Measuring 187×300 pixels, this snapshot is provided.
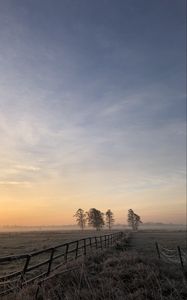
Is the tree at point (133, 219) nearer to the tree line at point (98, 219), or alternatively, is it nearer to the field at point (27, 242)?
the tree line at point (98, 219)

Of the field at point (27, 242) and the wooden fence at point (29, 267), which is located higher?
the wooden fence at point (29, 267)

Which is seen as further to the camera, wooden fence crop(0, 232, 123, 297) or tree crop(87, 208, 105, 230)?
tree crop(87, 208, 105, 230)

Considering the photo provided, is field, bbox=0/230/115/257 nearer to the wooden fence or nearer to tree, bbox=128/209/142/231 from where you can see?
the wooden fence

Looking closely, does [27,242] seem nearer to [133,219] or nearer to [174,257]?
[174,257]

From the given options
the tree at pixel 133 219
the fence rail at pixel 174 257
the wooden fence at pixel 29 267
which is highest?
the wooden fence at pixel 29 267

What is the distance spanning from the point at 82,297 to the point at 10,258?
6.02 feet

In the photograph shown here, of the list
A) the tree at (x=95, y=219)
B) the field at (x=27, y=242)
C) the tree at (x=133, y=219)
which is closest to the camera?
the field at (x=27, y=242)

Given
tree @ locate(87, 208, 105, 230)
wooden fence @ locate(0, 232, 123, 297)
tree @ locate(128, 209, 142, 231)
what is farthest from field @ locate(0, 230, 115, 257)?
tree @ locate(128, 209, 142, 231)

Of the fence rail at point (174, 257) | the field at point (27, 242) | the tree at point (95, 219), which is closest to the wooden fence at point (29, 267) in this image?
the fence rail at point (174, 257)

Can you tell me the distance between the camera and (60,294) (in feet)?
28.3

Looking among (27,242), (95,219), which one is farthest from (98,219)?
(27,242)

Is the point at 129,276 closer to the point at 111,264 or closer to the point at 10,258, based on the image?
the point at 111,264

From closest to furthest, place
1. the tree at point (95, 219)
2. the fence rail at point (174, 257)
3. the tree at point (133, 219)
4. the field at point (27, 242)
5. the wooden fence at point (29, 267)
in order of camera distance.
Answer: the wooden fence at point (29, 267) → the fence rail at point (174, 257) → the field at point (27, 242) → the tree at point (95, 219) → the tree at point (133, 219)

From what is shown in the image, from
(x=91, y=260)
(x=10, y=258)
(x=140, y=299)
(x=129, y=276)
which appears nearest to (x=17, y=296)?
(x=10, y=258)
